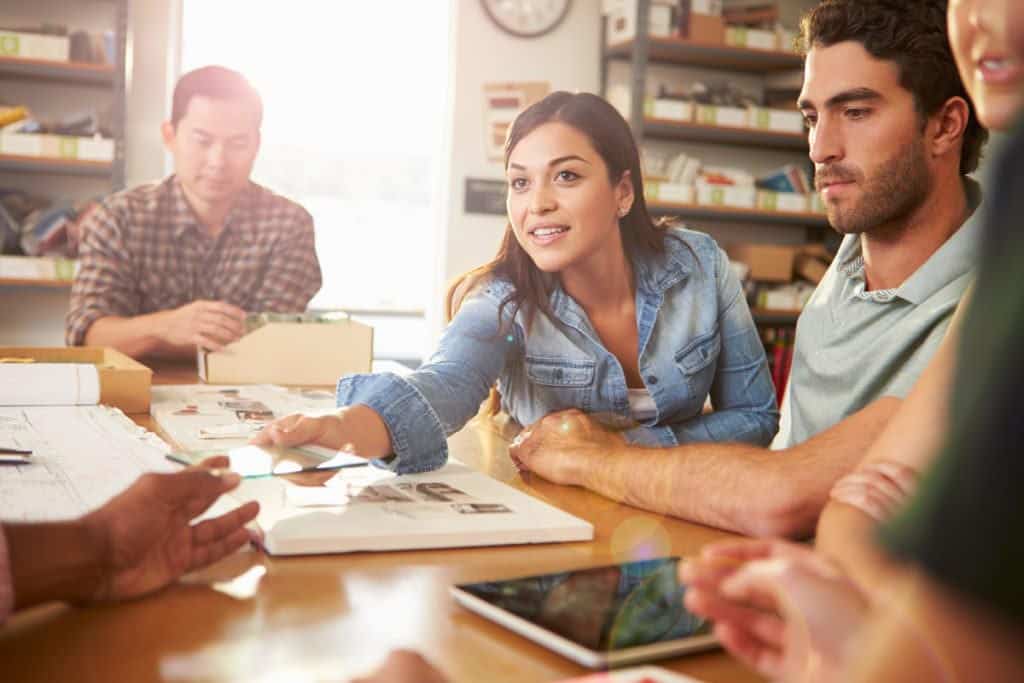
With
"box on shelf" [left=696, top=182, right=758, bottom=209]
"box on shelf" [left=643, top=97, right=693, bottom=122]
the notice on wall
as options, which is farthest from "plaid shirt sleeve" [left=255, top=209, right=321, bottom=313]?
"box on shelf" [left=696, top=182, right=758, bottom=209]

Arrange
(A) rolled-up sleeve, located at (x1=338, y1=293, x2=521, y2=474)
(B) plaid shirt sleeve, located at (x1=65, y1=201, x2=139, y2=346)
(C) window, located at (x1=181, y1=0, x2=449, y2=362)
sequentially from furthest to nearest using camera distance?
(C) window, located at (x1=181, y1=0, x2=449, y2=362), (B) plaid shirt sleeve, located at (x1=65, y1=201, x2=139, y2=346), (A) rolled-up sleeve, located at (x1=338, y1=293, x2=521, y2=474)

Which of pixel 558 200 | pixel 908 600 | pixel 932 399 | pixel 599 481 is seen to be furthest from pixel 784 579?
pixel 558 200

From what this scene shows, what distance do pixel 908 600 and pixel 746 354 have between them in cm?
142

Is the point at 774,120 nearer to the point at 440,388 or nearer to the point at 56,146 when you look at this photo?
the point at 56,146

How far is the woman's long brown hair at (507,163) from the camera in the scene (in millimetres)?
1634

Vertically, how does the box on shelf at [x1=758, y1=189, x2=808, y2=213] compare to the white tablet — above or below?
above

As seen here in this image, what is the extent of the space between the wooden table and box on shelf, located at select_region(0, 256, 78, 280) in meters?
3.34

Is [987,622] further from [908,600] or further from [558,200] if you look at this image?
[558,200]

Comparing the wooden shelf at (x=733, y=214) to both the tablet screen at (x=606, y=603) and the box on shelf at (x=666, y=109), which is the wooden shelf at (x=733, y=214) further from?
the tablet screen at (x=606, y=603)

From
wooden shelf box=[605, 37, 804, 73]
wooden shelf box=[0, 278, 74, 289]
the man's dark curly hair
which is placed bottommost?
wooden shelf box=[0, 278, 74, 289]

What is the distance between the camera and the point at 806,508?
40.8 inches

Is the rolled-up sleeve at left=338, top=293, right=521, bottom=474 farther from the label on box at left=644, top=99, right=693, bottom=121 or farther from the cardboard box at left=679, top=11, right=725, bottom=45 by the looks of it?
the cardboard box at left=679, top=11, right=725, bottom=45

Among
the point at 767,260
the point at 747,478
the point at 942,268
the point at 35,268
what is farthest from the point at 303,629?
the point at 767,260

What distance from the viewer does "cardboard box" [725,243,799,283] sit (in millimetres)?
4816
